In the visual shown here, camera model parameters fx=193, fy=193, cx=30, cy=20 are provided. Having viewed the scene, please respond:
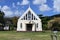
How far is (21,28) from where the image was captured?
153 feet

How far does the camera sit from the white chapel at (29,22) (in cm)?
4641

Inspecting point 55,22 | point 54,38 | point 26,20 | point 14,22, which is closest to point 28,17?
point 26,20

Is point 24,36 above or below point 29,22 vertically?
below

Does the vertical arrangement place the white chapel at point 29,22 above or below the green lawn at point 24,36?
above

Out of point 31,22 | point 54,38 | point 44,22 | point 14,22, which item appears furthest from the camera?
point 14,22

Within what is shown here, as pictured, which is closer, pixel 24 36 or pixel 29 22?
pixel 24 36

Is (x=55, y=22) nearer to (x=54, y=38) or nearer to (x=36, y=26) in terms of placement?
(x=36, y=26)

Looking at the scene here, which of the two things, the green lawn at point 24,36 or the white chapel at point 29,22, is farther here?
the white chapel at point 29,22

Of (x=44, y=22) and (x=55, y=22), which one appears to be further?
(x=44, y=22)

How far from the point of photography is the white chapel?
4641 centimetres

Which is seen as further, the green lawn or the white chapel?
the white chapel

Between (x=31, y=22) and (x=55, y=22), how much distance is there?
1061 centimetres

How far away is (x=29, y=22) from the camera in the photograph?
46.6 meters

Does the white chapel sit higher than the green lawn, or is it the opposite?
the white chapel
